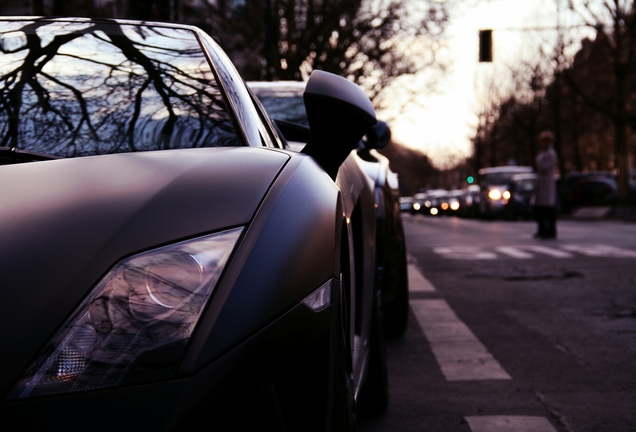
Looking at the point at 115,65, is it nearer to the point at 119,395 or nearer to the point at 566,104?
the point at 119,395

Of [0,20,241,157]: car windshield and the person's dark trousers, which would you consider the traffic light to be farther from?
[0,20,241,157]: car windshield

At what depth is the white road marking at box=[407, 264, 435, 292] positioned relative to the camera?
9547 millimetres

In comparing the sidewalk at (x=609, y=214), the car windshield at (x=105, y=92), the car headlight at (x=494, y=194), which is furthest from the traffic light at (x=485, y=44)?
the car windshield at (x=105, y=92)

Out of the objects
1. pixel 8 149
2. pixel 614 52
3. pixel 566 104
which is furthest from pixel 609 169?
pixel 8 149

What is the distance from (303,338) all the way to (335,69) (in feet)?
111

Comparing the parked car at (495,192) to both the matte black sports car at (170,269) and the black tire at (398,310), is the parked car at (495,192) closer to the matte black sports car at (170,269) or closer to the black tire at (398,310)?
the black tire at (398,310)

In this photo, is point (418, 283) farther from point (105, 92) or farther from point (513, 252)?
point (105, 92)

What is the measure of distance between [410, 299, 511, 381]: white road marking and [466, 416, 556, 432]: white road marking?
89 cm

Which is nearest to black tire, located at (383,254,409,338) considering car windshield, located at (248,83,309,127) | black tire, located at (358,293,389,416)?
car windshield, located at (248,83,309,127)

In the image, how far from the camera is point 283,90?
7145 millimetres

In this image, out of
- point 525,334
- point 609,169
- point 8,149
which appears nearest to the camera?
point 8,149

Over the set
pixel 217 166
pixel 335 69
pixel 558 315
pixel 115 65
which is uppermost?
pixel 335 69

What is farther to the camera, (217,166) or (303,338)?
(217,166)

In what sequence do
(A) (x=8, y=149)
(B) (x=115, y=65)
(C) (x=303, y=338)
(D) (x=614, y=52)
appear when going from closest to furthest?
(C) (x=303, y=338) < (A) (x=8, y=149) < (B) (x=115, y=65) < (D) (x=614, y=52)
